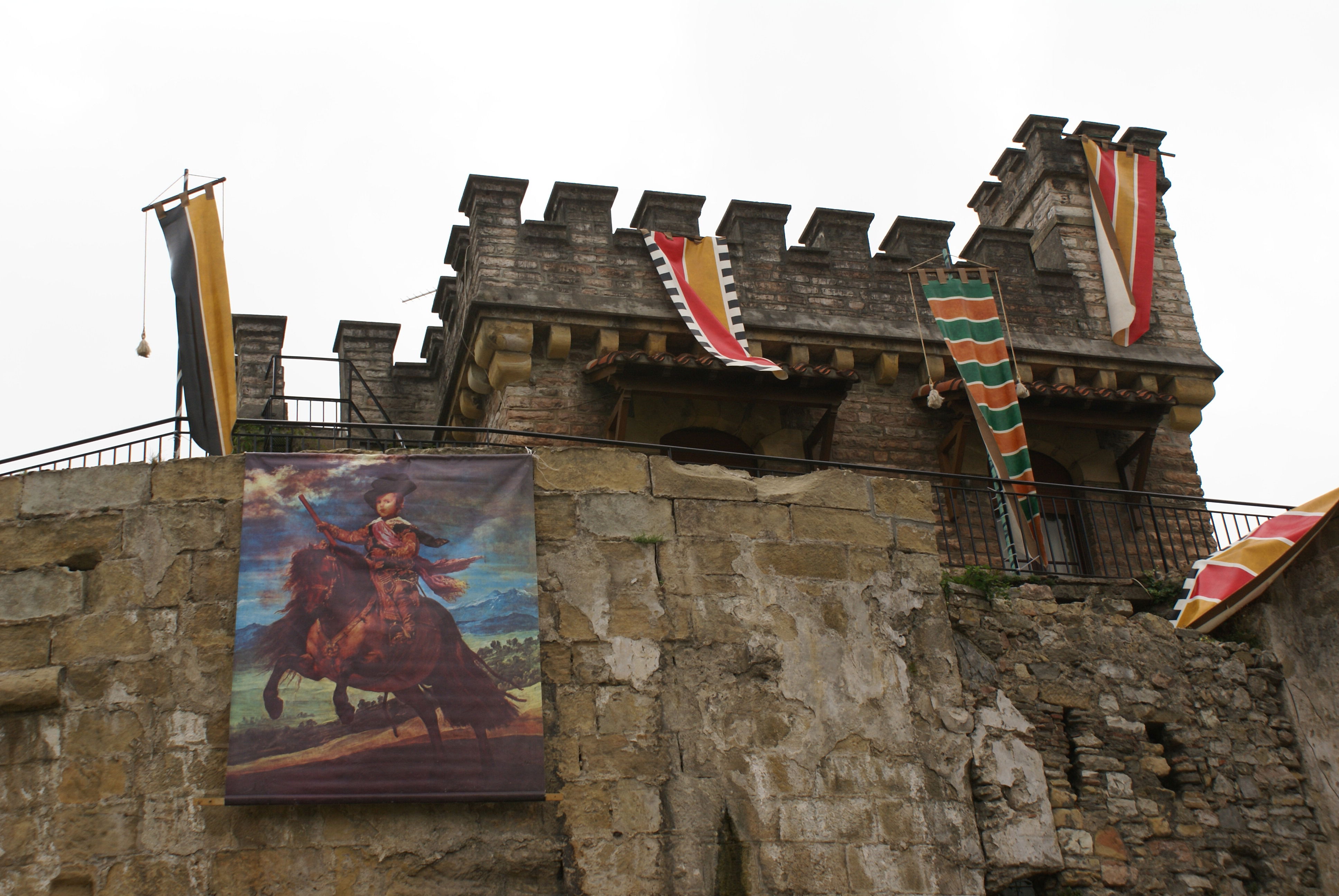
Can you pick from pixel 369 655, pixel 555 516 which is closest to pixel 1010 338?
pixel 555 516

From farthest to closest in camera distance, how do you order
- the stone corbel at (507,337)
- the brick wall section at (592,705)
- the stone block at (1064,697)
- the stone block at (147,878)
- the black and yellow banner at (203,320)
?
1. the stone corbel at (507,337)
2. the black and yellow banner at (203,320)
3. the stone block at (1064,697)
4. the brick wall section at (592,705)
5. the stone block at (147,878)

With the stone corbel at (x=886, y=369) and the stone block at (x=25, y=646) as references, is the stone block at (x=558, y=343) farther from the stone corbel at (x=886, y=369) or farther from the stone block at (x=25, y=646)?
the stone block at (x=25, y=646)

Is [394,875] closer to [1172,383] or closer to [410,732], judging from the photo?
[410,732]

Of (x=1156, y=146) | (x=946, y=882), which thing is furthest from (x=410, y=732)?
(x=1156, y=146)

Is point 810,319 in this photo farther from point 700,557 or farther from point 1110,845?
point 1110,845

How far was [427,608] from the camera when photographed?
6.68 m

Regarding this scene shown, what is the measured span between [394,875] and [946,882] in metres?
2.80

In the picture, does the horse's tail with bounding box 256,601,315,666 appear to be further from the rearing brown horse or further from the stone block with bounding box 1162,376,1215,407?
the stone block with bounding box 1162,376,1215,407

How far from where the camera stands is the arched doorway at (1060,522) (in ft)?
36.1

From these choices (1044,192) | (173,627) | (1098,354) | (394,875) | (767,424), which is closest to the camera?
(394,875)

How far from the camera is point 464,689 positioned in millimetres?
6531

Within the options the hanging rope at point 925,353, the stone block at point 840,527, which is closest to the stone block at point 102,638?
the stone block at point 840,527

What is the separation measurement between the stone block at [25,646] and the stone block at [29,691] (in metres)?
0.06

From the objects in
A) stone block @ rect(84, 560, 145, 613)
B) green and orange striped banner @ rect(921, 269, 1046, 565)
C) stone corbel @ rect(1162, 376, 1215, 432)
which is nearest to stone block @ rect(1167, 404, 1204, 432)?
stone corbel @ rect(1162, 376, 1215, 432)
